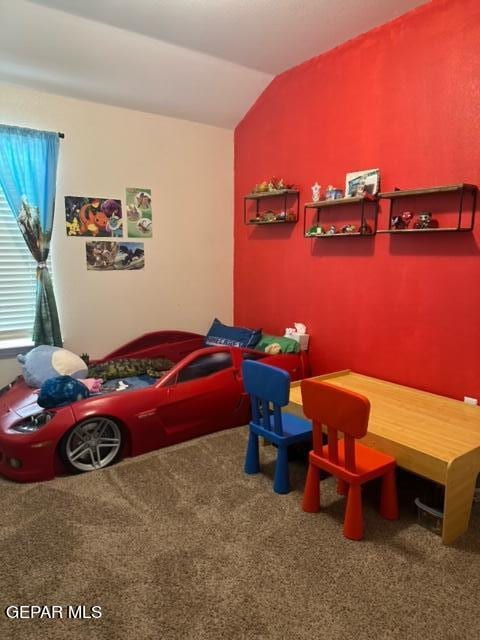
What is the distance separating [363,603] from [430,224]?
1.94 m

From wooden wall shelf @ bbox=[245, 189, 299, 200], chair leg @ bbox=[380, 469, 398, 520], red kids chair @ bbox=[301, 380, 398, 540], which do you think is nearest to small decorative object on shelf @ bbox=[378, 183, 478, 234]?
wooden wall shelf @ bbox=[245, 189, 299, 200]

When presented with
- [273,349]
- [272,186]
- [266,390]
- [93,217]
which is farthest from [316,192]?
[93,217]

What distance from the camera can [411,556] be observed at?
5.70 feet

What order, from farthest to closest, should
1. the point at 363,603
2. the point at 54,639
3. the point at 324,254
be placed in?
the point at 324,254 → the point at 363,603 → the point at 54,639

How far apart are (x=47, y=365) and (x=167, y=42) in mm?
2350

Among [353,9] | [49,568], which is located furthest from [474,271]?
[49,568]

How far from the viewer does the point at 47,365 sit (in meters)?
2.84

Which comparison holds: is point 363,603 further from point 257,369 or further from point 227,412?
point 227,412

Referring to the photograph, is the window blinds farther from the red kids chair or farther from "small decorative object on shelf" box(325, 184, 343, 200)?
the red kids chair

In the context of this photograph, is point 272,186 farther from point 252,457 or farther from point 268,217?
point 252,457

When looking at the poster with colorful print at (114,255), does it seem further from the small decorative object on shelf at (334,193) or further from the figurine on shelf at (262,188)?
the small decorative object on shelf at (334,193)

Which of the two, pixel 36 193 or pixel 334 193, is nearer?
pixel 334 193

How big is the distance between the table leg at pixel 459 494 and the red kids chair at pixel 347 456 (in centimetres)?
25

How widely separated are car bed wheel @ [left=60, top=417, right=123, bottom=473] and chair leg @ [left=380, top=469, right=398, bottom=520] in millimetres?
1517
